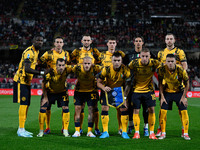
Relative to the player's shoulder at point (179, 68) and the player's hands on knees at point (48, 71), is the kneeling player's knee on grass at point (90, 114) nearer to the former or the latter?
the player's hands on knees at point (48, 71)

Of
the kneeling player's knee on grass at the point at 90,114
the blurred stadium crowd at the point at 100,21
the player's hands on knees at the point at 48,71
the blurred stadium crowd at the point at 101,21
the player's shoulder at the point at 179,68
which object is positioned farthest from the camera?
the blurred stadium crowd at the point at 100,21

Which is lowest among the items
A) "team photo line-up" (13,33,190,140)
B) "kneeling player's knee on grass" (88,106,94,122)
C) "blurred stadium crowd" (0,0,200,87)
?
"kneeling player's knee on grass" (88,106,94,122)

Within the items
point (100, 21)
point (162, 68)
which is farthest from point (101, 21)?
point (162, 68)

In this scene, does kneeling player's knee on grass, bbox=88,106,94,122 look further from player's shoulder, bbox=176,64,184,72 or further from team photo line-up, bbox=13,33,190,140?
player's shoulder, bbox=176,64,184,72

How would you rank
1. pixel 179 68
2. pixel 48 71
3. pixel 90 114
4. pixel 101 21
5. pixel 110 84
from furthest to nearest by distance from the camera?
pixel 101 21, pixel 90 114, pixel 110 84, pixel 48 71, pixel 179 68

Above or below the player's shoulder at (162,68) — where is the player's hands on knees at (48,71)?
below

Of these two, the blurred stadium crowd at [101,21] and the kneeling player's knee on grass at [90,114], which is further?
the blurred stadium crowd at [101,21]

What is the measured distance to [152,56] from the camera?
8.20 meters

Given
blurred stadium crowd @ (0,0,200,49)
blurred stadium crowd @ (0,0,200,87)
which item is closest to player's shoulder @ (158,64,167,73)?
blurred stadium crowd @ (0,0,200,87)

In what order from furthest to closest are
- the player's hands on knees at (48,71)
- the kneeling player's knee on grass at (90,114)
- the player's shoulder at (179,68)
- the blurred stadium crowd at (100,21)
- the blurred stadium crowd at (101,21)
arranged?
the blurred stadium crowd at (100,21)
the blurred stadium crowd at (101,21)
the kneeling player's knee on grass at (90,114)
the player's hands on knees at (48,71)
the player's shoulder at (179,68)

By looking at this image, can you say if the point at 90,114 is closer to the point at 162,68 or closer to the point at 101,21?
the point at 162,68

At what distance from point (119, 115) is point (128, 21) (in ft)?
95.9

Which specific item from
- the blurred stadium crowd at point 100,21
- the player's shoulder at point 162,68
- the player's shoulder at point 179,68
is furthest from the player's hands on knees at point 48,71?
the blurred stadium crowd at point 100,21

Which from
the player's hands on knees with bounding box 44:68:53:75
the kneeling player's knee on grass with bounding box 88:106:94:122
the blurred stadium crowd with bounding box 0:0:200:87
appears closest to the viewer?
the player's hands on knees with bounding box 44:68:53:75
